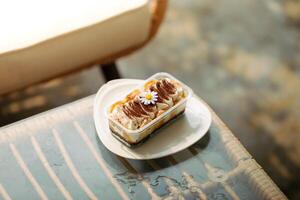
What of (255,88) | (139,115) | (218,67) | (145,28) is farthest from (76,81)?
(139,115)

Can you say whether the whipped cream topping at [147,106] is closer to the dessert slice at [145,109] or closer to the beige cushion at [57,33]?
the dessert slice at [145,109]

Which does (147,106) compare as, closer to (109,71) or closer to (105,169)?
(105,169)

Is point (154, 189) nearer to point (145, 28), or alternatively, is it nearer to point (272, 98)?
point (145, 28)

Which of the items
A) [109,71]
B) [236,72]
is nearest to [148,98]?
[109,71]

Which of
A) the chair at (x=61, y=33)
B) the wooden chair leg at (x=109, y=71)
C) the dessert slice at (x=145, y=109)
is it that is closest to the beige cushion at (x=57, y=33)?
the chair at (x=61, y=33)

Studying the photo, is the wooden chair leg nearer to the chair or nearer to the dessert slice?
the chair

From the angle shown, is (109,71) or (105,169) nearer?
(105,169)
